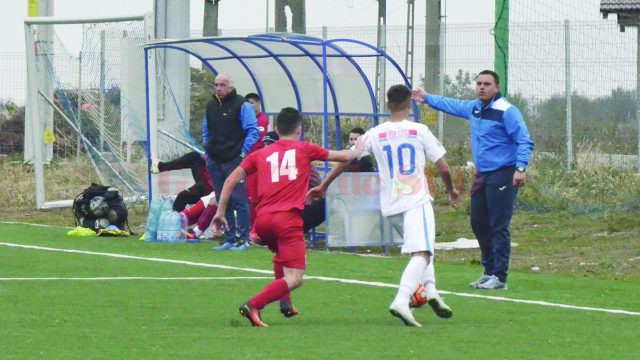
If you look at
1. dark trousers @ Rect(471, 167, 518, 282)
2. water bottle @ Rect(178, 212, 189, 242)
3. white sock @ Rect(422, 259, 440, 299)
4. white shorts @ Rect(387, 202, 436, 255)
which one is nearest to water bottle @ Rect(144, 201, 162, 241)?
water bottle @ Rect(178, 212, 189, 242)

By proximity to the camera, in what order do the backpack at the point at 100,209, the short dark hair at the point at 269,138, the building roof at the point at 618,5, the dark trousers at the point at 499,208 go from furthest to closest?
1. the building roof at the point at 618,5
2. the backpack at the point at 100,209
3. the short dark hair at the point at 269,138
4. the dark trousers at the point at 499,208

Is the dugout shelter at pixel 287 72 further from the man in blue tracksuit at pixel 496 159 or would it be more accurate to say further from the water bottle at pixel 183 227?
the man in blue tracksuit at pixel 496 159

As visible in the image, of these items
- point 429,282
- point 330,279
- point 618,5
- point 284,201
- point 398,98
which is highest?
point 618,5

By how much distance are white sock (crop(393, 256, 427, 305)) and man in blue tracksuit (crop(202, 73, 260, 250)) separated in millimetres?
6369

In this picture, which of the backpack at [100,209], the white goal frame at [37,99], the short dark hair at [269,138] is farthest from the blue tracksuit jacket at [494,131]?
the white goal frame at [37,99]

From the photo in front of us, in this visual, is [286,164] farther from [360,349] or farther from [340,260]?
[340,260]

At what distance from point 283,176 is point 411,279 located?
1190mm

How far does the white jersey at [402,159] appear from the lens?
1083 cm

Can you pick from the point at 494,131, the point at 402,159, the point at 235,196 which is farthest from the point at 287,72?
the point at 402,159

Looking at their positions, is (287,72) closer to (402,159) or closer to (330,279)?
(330,279)

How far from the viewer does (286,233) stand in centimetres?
1038

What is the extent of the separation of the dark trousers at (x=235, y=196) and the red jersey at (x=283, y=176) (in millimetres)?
6348

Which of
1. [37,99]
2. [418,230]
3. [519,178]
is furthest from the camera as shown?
[37,99]

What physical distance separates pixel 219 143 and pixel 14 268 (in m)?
3.31
